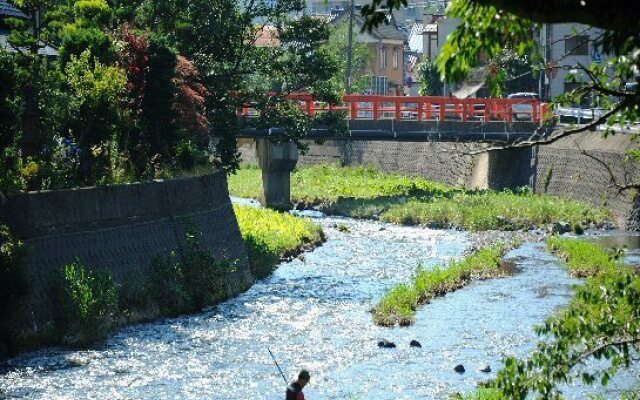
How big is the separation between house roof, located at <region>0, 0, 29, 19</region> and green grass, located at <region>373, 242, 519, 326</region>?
13.5 m

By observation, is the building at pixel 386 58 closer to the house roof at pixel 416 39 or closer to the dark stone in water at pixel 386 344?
the house roof at pixel 416 39

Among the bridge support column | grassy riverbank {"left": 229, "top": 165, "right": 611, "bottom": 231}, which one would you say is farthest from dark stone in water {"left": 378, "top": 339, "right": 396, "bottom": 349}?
the bridge support column

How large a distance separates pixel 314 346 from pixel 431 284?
7183 mm

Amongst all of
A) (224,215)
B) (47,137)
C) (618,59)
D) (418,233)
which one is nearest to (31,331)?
(47,137)

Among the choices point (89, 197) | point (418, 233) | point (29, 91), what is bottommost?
point (418, 233)

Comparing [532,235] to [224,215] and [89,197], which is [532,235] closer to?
[224,215]

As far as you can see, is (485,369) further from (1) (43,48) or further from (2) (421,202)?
(2) (421,202)

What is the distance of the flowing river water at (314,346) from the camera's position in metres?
19.9

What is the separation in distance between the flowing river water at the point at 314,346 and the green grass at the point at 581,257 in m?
0.60

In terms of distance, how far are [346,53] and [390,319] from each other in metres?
65.0

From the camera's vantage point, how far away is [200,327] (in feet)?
83.9

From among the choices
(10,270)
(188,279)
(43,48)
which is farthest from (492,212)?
(10,270)

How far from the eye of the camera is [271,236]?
3947cm

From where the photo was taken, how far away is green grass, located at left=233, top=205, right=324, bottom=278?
115ft
